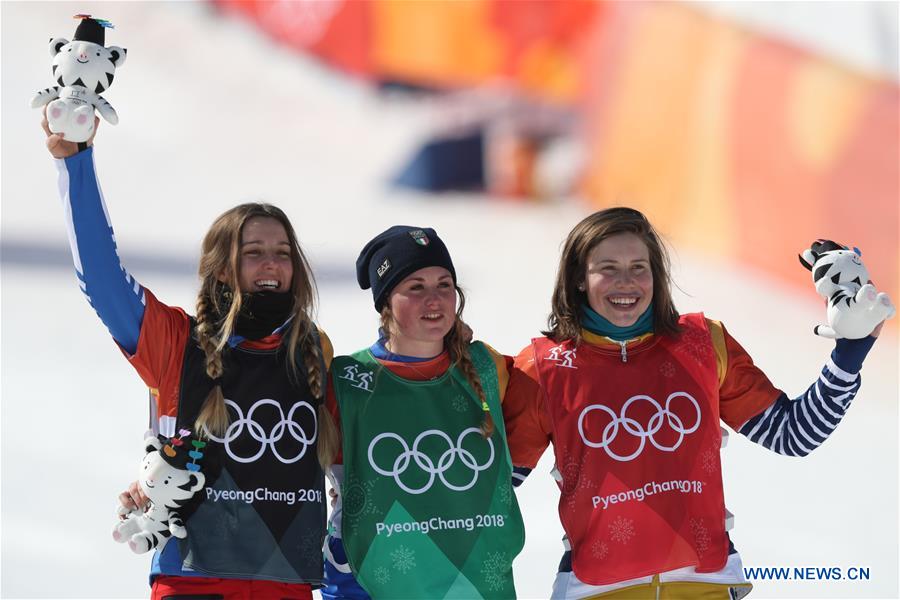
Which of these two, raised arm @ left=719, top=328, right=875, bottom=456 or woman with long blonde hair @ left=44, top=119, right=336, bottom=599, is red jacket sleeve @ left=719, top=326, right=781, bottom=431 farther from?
woman with long blonde hair @ left=44, top=119, right=336, bottom=599

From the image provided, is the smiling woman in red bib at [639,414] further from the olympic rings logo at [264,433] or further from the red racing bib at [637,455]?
the olympic rings logo at [264,433]

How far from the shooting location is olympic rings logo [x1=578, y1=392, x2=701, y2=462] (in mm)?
2949

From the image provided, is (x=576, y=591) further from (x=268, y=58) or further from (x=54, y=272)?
(x=268, y=58)

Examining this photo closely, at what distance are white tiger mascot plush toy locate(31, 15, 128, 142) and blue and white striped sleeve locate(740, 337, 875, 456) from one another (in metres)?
1.88

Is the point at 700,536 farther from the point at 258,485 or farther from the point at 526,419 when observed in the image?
the point at 258,485

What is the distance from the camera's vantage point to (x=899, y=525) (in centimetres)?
537

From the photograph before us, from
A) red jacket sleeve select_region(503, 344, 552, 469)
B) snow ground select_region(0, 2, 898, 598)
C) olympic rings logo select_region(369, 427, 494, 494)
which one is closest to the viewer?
olympic rings logo select_region(369, 427, 494, 494)

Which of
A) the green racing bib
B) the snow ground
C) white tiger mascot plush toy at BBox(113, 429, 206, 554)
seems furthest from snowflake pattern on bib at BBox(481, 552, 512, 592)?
the snow ground

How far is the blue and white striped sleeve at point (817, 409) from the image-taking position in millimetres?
2963

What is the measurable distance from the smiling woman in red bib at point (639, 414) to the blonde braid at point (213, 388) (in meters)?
A: 0.75

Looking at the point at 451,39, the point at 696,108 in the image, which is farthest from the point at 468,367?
the point at 451,39

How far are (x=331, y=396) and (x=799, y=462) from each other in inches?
147

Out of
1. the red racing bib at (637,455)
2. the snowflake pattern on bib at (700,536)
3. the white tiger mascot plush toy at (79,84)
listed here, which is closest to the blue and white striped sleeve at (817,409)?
the red racing bib at (637,455)

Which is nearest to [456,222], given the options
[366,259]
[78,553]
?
[78,553]
